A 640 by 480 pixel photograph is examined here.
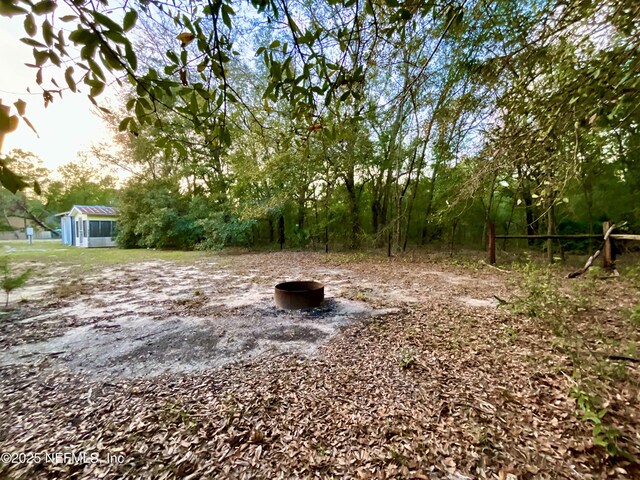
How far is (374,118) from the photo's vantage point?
8.23 feet

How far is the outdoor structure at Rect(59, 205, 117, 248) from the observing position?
1355 centimetres

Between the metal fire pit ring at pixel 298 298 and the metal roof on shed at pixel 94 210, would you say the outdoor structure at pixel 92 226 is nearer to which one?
the metal roof on shed at pixel 94 210

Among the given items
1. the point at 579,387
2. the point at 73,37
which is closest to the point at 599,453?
the point at 579,387

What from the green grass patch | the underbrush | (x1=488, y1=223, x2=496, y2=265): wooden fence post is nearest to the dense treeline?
the underbrush

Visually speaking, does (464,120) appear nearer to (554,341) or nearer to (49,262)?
(554,341)

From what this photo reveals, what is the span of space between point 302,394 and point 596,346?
2.45 meters

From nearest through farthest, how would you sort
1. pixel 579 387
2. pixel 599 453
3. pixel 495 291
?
pixel 599 453
pixel 579 387
pixel 495 291

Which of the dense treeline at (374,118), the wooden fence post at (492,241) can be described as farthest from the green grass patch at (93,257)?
the wooden fence post at (492,241)

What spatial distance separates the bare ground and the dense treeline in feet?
4.64

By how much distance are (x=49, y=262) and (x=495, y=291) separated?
11.9 m

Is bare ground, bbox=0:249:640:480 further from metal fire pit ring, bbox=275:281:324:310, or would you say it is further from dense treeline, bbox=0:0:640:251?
dense treeline, bbox=0:0:640:251

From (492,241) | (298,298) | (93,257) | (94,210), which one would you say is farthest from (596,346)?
(94,210)

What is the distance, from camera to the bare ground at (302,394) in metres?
1.36

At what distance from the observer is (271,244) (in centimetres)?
1287
